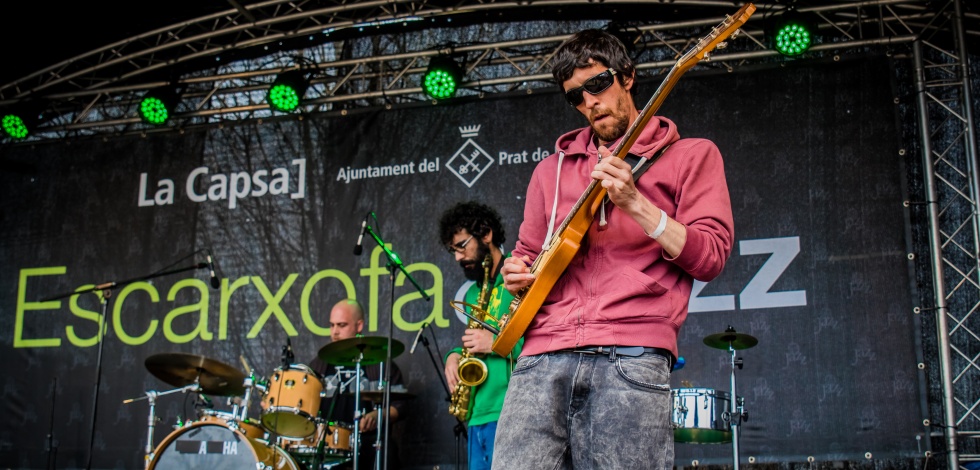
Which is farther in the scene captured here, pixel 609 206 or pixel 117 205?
Answer: pixel 117 205

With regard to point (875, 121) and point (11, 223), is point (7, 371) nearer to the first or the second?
point (11, 223)

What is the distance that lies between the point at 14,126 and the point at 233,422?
12.9 ft

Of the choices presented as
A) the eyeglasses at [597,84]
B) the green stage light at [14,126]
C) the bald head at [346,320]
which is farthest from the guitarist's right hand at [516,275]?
the green stage light at [14,126]

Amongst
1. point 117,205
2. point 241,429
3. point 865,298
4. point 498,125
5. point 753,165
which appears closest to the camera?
point 241,429

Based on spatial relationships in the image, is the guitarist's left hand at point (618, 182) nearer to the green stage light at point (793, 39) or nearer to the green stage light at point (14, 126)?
the green stage light at point (793, 39)

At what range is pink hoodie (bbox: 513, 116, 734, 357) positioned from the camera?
90.1 inches

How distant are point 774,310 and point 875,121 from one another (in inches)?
62.9

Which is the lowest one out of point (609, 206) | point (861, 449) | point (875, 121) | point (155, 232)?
point (861, 449)

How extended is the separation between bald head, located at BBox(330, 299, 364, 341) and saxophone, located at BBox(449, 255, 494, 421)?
6.96 ft

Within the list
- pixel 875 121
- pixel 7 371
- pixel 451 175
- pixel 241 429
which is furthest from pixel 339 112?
pixel 875 121

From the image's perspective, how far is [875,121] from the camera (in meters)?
6.84

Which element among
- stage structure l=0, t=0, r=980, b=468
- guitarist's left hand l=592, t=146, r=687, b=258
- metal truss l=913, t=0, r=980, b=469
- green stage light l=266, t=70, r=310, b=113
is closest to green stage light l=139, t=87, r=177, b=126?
stage structure l=0, t=0, r=980, b=468

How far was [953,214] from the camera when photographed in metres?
6.75

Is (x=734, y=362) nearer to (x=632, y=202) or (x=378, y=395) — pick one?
(x=378, y=395)
